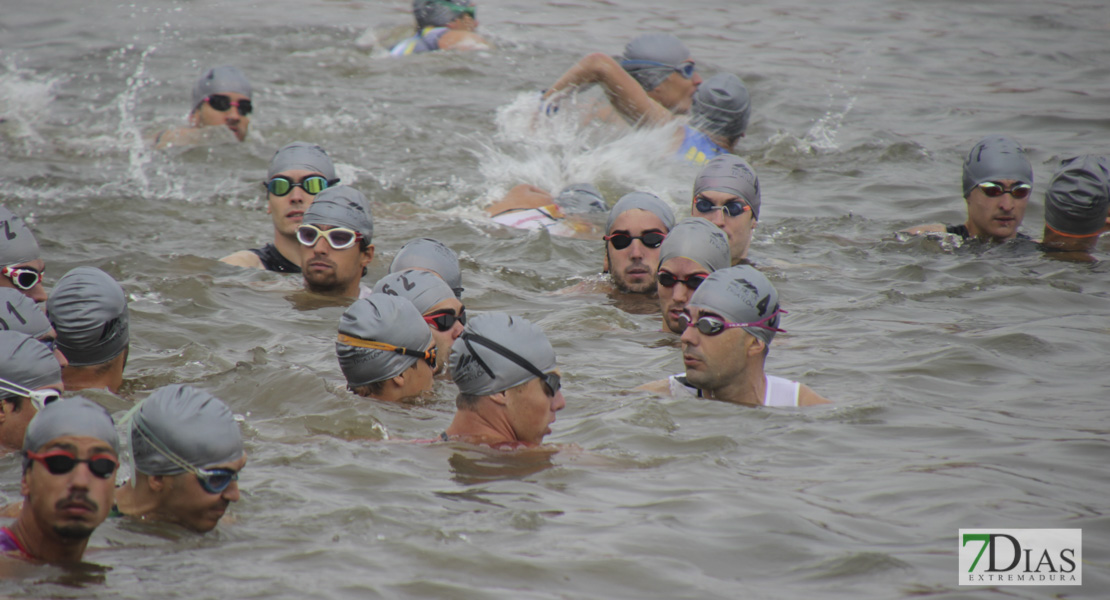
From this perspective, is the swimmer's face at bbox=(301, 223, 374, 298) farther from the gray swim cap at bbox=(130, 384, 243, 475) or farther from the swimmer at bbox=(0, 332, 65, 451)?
the gray swim cap at bbox=(130, 384, 243, 475)

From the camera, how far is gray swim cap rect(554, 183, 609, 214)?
37.7 ft

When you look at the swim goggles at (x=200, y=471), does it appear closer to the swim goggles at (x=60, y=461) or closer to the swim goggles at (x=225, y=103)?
the swim goggles at (x=60, y=461)

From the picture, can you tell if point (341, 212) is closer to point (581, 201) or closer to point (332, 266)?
point (332, 266)

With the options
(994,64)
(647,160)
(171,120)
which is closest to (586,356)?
(647,160)

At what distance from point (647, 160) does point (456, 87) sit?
4975 mm

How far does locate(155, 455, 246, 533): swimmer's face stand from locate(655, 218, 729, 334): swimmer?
3.77 metres

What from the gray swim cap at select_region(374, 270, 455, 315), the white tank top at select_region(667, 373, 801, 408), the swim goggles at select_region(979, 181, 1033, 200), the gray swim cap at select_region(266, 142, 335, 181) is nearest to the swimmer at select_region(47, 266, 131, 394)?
the gray swim cap at select_region(374, 270, 455, 315)

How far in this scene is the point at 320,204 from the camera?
28.3 feet

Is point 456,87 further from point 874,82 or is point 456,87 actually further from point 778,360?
point 778,360

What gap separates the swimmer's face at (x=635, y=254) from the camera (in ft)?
29.0

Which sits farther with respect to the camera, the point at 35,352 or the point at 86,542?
the point at 35,352

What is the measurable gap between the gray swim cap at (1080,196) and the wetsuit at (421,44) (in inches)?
405

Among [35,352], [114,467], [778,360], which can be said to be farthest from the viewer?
[778,360]

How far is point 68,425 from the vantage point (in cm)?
379
